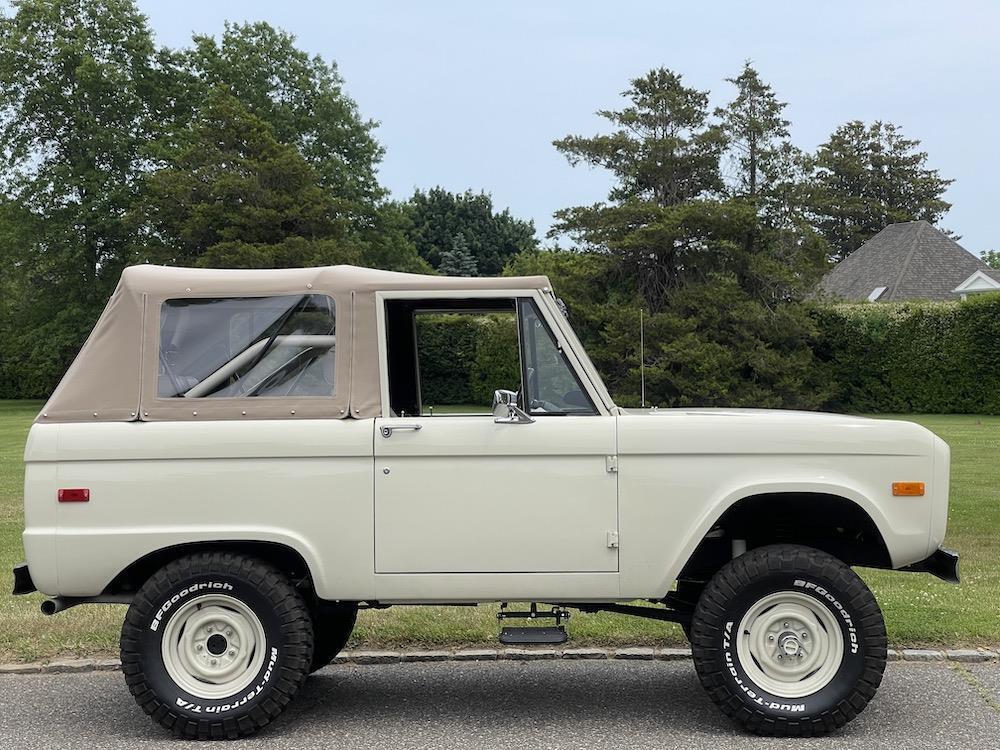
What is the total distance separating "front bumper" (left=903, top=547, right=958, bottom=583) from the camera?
202 inches

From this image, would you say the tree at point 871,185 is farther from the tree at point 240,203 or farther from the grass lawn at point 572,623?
the grass lawn at point 572,623

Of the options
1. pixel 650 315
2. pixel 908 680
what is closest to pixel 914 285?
pixel 650 315

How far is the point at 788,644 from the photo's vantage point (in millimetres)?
4957

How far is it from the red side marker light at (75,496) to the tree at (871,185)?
70428 millimetres

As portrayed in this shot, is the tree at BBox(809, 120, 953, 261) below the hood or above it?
above

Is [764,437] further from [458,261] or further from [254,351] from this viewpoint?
[458,261]

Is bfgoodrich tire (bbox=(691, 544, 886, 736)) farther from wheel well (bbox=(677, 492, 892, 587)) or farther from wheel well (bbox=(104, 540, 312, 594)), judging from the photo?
wheel well (bbox=(104, 540, 312, 594))

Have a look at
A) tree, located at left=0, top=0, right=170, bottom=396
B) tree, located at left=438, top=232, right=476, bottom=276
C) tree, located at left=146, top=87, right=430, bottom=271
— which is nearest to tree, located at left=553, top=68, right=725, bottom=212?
tree, located at left=146, top=87, right=430, bottom=271

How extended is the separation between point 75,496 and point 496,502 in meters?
1.94

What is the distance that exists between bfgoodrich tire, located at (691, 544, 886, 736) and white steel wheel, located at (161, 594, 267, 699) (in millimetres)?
2084

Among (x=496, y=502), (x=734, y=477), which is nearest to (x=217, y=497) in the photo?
(x=496, y=502)

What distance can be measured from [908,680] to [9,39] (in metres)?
49.4

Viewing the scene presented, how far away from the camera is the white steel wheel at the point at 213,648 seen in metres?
4.95

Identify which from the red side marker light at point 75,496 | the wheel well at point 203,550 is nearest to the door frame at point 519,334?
the wheel well at point 203,550
